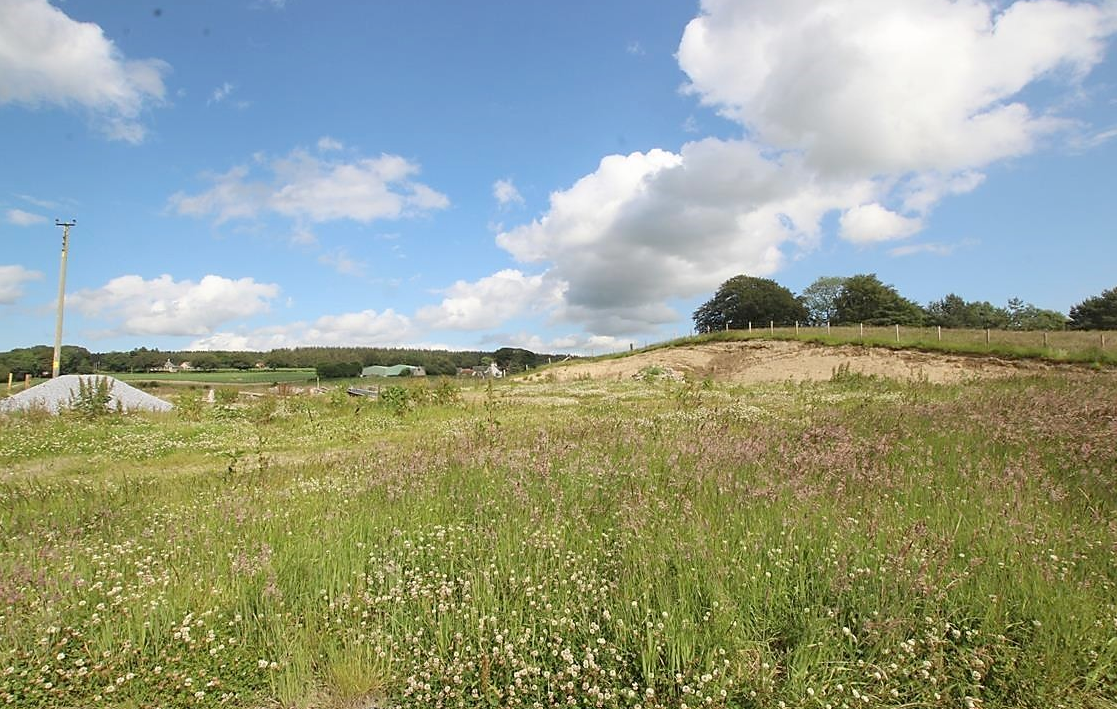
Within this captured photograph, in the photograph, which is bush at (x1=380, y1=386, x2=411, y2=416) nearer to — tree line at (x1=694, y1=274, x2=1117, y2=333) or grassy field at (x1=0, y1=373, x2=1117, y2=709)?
grassy field at (x1=0, y1=373, x2=1117, y2=709)

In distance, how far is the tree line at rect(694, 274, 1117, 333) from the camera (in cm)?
10462

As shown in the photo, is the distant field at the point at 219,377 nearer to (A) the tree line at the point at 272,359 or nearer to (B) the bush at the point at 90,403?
(A) the tree line at the point at 272,359

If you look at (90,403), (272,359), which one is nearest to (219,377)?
(272,359)

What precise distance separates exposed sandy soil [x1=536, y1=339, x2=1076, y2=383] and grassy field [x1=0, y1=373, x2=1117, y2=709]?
84.3ft

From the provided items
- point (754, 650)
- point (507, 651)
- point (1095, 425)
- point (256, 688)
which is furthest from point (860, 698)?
point (1095, 425)

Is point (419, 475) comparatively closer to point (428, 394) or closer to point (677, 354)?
point (428, 394)

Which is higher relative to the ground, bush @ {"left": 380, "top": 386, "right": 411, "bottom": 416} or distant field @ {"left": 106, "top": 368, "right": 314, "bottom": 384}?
bush @ {"left": 380, "top": 386, "right": 411, "bottom": 416}

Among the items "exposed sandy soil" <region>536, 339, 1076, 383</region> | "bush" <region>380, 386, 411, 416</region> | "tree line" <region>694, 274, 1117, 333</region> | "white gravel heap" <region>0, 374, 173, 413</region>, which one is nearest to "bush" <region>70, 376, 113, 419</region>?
"white gravel heap" <region>0, 374, 173, 413</region>

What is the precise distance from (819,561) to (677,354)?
5088cm

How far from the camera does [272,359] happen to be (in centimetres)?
11456

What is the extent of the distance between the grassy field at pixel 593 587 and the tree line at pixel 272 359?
2245 inches

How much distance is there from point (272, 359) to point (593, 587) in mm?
127420

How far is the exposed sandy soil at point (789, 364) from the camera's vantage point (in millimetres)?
33656

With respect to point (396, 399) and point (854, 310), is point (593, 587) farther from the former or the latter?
point (854, 310)
